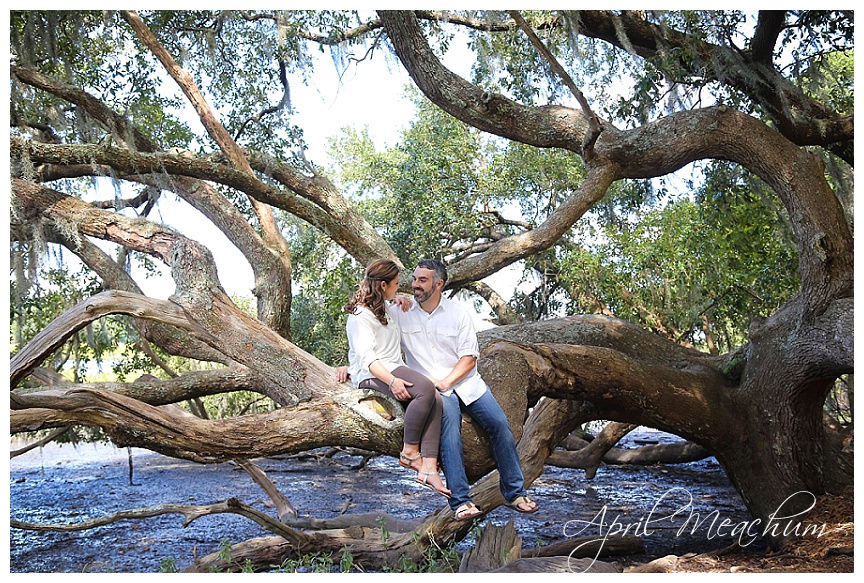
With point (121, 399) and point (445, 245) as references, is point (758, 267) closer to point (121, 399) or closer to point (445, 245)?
point (445, 245)

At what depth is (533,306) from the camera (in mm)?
8562

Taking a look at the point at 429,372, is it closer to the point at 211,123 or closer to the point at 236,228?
the point at 236,228

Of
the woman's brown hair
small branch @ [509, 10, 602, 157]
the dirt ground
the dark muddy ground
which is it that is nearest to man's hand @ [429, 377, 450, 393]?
the woman's brown hair

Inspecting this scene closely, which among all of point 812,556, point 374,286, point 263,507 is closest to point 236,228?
point 263,507

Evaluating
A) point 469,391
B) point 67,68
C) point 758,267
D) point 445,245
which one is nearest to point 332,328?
point 445,245

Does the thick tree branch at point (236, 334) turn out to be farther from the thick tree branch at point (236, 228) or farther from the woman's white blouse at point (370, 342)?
the thick tree branch at point (236, 228)

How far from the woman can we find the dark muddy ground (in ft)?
6.69

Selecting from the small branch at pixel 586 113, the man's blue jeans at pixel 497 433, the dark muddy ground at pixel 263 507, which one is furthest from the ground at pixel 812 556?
the small branch at pixel 586 113

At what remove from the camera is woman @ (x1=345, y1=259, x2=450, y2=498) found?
9.46 feet

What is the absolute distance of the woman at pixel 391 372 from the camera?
288 centimetres

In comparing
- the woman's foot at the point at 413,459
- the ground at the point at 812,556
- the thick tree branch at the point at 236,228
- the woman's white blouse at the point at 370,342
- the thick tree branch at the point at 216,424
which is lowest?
the ground at the point at 812,556

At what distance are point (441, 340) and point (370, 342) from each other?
30 centimetres

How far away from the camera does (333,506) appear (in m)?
6.64

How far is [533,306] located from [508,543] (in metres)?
5.03
